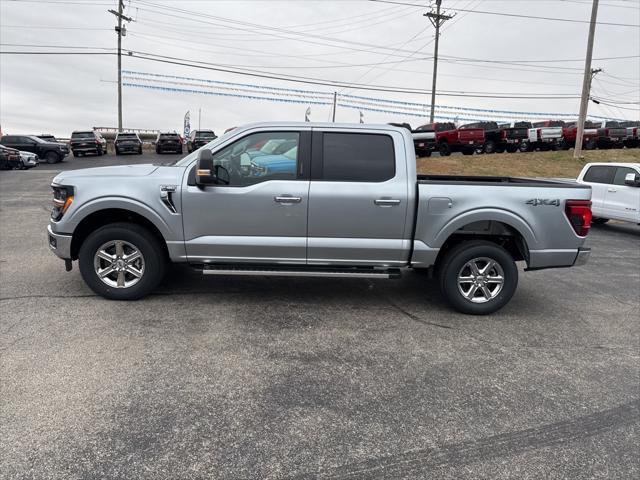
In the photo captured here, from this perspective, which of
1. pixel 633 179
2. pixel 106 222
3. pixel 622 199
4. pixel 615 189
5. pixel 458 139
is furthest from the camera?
pixel 458 139

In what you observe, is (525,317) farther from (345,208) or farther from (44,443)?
(44,443)

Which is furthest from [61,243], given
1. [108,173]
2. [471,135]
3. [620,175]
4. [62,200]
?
[471,135]

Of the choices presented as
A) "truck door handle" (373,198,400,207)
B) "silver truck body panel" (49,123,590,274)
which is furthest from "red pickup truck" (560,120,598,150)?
"truck door handle" (373,198,400,207)

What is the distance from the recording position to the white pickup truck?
11.5 m

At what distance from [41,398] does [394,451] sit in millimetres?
2327

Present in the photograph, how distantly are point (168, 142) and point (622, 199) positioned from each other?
29.3 metres

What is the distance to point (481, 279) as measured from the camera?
16.9 ft

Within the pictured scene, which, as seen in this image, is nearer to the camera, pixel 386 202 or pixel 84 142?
pixel 386 202

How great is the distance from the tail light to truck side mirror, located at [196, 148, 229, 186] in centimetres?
354

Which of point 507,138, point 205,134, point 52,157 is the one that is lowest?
point 52,157

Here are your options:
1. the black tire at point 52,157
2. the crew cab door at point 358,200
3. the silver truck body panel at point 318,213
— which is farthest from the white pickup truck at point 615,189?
the black tire at point 52,157

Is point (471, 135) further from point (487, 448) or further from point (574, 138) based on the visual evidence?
point (487, 448)

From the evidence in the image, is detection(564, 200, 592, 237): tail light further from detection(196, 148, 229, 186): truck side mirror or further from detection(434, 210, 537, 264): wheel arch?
detection(196, 148, 229, 186): truck side mirror

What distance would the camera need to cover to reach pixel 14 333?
426 centimetres
